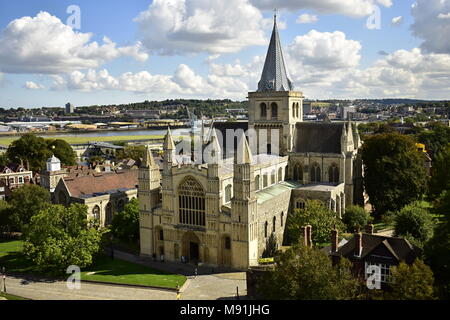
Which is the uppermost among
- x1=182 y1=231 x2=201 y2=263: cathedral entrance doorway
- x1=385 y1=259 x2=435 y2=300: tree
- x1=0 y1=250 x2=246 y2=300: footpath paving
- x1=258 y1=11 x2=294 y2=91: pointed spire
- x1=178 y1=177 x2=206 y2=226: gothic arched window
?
x1=258 y1=11 x2=294 y2=91: pointed spire

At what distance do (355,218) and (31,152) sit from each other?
201ft

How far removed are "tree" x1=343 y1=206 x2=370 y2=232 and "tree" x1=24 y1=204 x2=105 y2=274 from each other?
2590 centimetres

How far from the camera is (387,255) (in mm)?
28750

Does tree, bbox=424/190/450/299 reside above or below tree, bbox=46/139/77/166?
below

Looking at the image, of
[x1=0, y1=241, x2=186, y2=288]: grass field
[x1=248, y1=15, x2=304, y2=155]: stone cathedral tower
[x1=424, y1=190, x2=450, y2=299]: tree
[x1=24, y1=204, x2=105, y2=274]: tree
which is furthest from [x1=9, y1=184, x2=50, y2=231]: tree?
[x1=424, y1=190, x2=450, y2=299]: tree

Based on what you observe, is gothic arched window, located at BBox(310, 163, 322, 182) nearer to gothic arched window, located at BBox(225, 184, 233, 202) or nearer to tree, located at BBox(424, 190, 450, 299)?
gothic arched window, located at BBox(225, 184, 233, 202)

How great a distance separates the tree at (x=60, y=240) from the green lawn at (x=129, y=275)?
139cm

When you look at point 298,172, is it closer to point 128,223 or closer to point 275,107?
point 275,107

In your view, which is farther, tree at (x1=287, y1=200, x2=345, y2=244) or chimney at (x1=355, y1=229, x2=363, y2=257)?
tree at (x1=287, y1=200, x2=345, y2=244)

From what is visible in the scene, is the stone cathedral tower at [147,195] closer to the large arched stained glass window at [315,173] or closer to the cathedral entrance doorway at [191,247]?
the cathedral entrance doorway at [191,247]

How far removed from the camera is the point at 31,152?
81.1m

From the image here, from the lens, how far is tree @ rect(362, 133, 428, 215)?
52.5m

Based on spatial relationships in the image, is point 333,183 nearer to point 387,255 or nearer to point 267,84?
point 267,84
